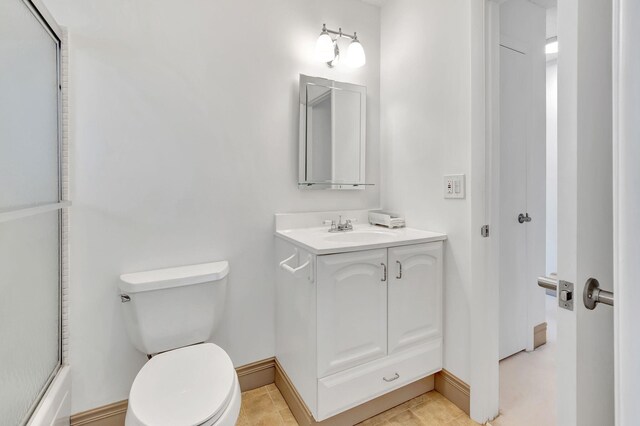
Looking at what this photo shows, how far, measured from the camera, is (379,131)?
85.1 inches

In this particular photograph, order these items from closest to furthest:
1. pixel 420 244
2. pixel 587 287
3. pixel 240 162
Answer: pixel 587 287 → pixel 420 244 → pixel 240 162

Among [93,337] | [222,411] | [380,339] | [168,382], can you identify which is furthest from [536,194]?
[93,337]

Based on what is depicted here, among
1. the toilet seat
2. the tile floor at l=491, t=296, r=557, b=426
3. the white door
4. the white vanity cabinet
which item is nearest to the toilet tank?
the toilet seat

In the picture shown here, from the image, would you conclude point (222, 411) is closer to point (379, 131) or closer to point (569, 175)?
point (569, 175)

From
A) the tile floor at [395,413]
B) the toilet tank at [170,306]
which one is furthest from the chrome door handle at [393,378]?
the toilet tank at [170,306]

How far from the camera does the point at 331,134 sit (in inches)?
77.9

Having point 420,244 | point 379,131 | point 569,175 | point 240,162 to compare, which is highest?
point 379,131

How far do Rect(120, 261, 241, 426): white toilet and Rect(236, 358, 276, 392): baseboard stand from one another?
416 mm

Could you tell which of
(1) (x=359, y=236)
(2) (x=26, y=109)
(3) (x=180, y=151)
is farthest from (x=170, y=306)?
(1) (x=359, y=236)

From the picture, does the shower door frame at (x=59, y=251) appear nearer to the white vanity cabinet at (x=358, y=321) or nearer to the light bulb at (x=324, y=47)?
the white vanity cabinet at (x=358, y=321)

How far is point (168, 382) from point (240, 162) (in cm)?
110

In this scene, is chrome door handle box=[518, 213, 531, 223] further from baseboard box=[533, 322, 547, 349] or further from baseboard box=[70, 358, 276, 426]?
baseboard box=[70, 358, 276, 426]

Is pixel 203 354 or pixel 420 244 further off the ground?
pixel 420 244

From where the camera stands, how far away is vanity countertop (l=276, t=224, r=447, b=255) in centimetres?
135
